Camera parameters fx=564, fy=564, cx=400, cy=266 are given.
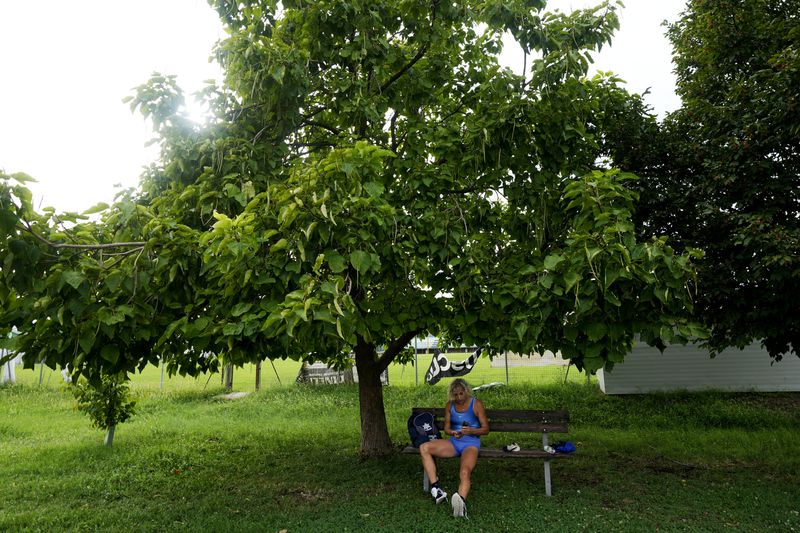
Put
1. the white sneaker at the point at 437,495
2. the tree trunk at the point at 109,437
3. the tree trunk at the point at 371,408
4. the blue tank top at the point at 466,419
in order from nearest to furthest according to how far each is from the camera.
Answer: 1. the white sneaker at the point at 437,495
2. the blue tank top at the point at 466,419
3. the tree trunk at the point at 371,408
4. the tree trunk at the point at 109,437

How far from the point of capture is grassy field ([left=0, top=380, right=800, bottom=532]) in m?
4.72

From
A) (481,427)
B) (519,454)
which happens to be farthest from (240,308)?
(519,454)

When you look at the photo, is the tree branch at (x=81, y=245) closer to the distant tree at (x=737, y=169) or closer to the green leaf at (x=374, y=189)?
the green leaf at (x=374, y=189)

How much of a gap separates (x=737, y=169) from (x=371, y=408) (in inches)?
190

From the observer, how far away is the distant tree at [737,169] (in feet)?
17.8

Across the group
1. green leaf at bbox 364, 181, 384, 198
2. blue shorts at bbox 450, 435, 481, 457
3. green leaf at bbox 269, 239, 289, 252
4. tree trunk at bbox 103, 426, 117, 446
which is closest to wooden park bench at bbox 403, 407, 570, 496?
blue shorts at bbox 450, 435, 481, 457

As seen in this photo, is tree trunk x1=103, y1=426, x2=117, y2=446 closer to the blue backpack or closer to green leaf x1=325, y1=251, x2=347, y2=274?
the blue backpack

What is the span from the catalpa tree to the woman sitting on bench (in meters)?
0.67

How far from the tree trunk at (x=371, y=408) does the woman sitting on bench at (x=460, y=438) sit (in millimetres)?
1470

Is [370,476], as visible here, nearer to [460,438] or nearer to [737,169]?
[460,438]

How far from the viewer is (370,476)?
606 cm

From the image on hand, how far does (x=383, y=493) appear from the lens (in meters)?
5.45

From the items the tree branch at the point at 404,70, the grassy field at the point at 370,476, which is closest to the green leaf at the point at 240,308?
the grassy field at the point at 370,476

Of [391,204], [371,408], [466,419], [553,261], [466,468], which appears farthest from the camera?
[371,408]
